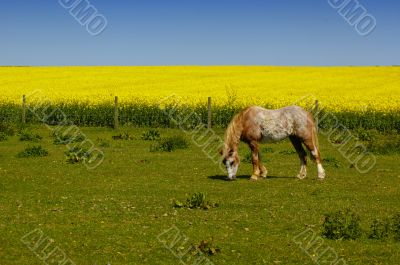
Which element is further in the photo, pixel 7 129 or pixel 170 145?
pixel 7 129

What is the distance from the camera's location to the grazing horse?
17.7 metres

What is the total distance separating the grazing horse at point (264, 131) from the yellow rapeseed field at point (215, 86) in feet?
56.4

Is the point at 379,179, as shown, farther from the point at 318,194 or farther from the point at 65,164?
the point at 65,164

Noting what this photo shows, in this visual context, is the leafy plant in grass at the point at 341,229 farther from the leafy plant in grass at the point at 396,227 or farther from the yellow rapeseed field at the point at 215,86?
the yellow rapeseed field at the point at 215,86

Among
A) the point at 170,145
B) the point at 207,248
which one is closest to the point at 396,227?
the point at 207,248

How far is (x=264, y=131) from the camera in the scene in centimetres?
1789

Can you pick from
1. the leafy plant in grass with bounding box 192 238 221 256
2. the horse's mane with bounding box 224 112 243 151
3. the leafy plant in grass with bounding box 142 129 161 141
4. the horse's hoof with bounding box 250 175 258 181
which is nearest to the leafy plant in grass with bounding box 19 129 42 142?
the leafy plant in grass with bounding box 142 129 161 141

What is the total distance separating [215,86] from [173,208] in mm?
39384

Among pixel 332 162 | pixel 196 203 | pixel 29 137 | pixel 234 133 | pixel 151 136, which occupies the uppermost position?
pixel 234 133

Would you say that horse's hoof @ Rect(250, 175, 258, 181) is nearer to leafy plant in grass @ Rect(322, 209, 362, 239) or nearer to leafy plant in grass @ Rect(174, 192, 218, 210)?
leafy plant in grass @ Rect(174, 192, 218, 210)

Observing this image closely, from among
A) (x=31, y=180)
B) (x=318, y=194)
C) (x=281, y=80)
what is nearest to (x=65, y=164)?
(x=31, y=180)

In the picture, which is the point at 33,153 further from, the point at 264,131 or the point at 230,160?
the point at 264,131

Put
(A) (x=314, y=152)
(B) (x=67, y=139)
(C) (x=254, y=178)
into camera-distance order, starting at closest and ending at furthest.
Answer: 1. (C) (x=254, y=178)
2. (A) (x=314, y=152)
3. (B) (x=67, y=139)

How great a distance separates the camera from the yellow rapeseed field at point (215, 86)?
39375mm
